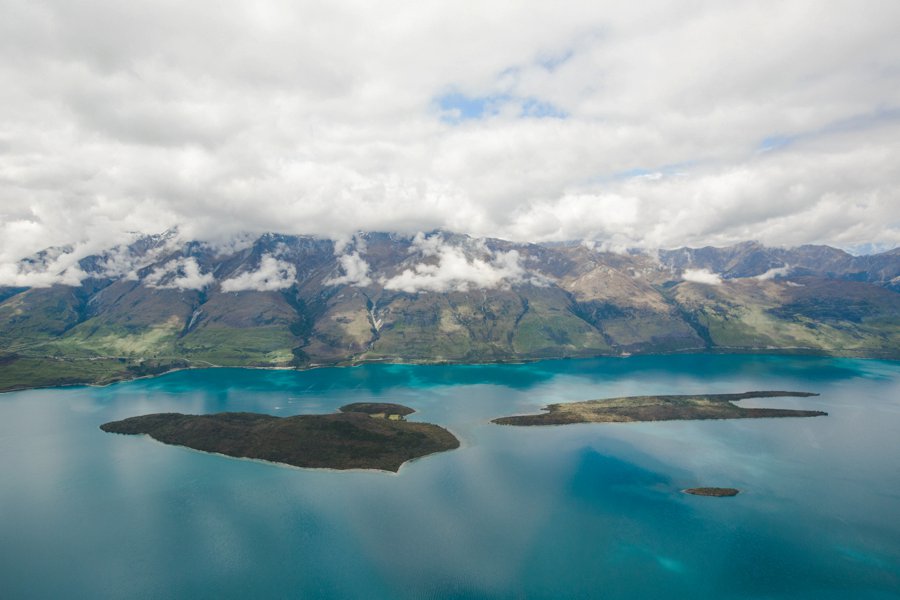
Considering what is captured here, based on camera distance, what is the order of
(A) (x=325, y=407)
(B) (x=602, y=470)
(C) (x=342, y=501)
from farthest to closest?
1. (A) (x=325, y=407)
2. (B) (x=602, y=470)
3. (C) (x=342, y=501)

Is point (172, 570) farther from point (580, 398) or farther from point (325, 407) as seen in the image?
point (580, 398)

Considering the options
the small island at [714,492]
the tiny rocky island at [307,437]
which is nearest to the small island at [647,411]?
the tiny rocky island at [307,437]

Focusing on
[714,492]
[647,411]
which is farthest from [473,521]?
[647,411]

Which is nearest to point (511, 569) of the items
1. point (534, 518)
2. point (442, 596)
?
point (442, 596)

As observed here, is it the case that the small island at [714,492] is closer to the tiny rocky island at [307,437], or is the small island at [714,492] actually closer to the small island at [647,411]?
the small island at [647,411]

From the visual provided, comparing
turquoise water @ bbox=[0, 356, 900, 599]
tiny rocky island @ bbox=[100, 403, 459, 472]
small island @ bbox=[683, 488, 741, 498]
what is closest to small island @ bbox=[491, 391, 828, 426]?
turquoise water @ bbox=[0, 356, 900, 599]

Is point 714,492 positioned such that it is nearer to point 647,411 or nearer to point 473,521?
point 473,521
